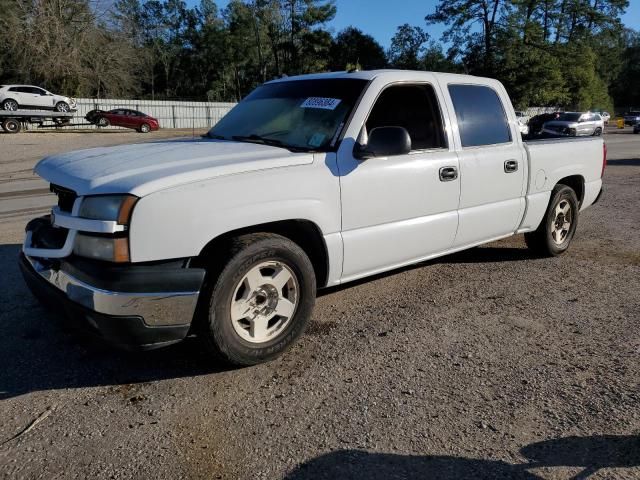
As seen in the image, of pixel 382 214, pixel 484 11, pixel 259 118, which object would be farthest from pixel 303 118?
pixel 484 11

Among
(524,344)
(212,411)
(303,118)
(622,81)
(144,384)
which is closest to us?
(212,411)

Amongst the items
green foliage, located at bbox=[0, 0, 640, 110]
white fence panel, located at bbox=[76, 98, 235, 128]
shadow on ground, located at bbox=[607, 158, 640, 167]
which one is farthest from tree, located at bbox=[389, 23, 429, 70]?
shadow on ground, located at bbox=[607, 158, 640, 167]

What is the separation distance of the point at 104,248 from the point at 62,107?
35586 mm

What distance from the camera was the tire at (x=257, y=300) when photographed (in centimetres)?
311

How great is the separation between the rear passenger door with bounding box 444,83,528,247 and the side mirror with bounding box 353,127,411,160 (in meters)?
0.97

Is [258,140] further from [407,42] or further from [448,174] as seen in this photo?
[407,42]

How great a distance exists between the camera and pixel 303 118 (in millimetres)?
4035

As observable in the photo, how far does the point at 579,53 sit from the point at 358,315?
197 ft

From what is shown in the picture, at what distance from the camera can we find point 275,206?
129 inches

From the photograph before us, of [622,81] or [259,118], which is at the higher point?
[622,81]

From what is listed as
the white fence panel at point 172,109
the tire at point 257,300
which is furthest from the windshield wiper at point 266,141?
the white fence panel at point 172,109

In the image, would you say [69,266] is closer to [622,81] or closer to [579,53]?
[579,53]

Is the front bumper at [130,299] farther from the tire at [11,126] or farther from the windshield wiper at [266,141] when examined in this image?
the tire at [11,126]

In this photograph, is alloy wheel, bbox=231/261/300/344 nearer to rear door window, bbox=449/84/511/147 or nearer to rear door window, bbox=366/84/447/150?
rear door window, bbox=366/84/447/150
